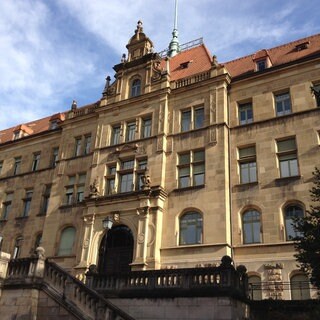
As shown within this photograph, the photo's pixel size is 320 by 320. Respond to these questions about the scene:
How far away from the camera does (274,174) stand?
78.7 feet

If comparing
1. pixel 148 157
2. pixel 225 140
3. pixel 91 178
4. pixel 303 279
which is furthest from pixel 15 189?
pixel 303 279

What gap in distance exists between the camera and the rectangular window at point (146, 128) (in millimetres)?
29220

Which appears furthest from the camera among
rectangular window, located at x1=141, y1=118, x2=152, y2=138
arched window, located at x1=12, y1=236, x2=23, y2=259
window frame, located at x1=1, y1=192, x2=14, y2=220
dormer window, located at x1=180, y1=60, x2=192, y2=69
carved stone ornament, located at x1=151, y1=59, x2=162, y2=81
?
window frame, located at x1=1, y1=192, x2=14, y2=220

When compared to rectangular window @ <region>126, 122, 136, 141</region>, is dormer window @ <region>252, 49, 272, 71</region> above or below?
above

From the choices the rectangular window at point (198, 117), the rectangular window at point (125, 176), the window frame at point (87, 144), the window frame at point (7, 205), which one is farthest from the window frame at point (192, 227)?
the window frame at point (7, 205)

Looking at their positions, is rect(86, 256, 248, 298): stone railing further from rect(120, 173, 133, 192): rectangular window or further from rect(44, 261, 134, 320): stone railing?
rect(120, 173, 133, 192): rectangular window

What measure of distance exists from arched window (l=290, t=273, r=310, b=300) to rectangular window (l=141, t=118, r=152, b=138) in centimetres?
1358

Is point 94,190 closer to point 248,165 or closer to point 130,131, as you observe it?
point 130,131

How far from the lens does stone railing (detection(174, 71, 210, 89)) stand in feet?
93.8

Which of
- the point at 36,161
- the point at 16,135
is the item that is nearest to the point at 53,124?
the point at 36,161

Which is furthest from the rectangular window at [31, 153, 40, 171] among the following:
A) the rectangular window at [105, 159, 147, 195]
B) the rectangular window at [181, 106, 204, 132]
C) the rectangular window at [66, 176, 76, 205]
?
the rectangular window at [181, 106, 204, 132]

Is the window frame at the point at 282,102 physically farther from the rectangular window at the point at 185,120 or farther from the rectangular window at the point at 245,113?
the rectangular window at the point at 185,120

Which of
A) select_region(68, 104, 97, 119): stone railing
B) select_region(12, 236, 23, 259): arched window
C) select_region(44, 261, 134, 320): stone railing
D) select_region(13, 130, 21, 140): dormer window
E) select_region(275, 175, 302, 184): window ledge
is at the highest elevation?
select_region(13, 130, 21, 140): dormer window

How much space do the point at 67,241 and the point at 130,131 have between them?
29.8 ft
